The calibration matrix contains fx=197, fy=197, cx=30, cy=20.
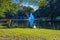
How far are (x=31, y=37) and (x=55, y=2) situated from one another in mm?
25967

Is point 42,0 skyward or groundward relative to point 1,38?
skyward

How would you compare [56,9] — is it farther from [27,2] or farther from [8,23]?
[27,2]

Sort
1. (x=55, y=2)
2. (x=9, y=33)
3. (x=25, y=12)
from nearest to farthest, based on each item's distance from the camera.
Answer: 1. (x=9, y=33)
2. (x=55, y=2)
3. (x=25, y=12)

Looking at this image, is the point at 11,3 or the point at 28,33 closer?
the point at 28,33

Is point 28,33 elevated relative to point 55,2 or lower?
lower

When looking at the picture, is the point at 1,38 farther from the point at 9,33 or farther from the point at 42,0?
the point at 42,0

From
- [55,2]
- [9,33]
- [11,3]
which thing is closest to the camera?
[9,33]

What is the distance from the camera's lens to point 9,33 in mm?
11430

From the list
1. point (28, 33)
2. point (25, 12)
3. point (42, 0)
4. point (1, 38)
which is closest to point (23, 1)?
point (42, 0)

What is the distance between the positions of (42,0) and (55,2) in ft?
74.6

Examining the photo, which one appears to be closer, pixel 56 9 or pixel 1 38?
pixel 1 38

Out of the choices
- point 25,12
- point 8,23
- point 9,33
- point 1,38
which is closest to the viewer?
point 1,38

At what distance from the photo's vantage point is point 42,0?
13.9m

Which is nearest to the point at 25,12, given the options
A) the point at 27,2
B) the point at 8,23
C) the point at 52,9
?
the point at 52,9
